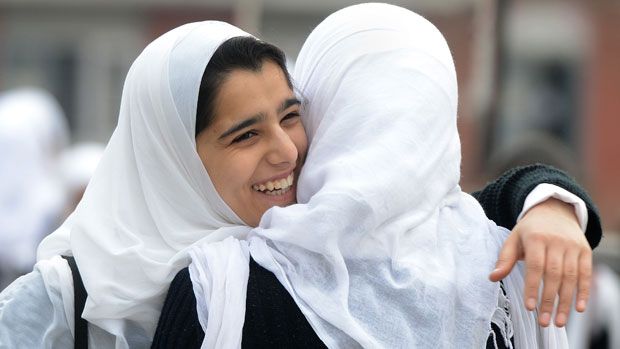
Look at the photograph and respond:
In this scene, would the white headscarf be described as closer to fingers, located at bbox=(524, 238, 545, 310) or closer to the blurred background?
fingers, located at bbox=(524, 238, 545, 310)

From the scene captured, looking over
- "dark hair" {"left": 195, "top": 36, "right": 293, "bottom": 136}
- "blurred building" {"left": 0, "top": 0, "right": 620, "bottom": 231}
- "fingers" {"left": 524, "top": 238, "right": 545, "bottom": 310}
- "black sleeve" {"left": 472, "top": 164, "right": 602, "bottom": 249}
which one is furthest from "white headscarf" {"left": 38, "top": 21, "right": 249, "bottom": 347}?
"blurred building" {"left": 0, "top": 0, "right": 620, "bottom": 231}

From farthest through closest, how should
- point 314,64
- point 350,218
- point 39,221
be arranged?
1. point 39,221
2. point 314,64
3. point 350,218

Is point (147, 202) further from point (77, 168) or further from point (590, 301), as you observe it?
point (77, 168)

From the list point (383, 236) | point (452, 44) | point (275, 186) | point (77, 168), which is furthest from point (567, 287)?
point (452, 44)

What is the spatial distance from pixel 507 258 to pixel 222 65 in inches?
Answer: 27.3

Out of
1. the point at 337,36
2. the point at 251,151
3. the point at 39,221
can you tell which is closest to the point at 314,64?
the point at 337,36

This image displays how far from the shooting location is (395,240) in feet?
7.75

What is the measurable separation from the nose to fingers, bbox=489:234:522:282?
465 mm

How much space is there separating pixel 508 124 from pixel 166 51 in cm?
1297

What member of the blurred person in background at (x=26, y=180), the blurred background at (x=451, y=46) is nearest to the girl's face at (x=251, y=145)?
the blurred person in background at (x=26, y=180)

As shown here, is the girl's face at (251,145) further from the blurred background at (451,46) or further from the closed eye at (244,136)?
the blurred background at (451,46)

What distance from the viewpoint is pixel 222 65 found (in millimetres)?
2574

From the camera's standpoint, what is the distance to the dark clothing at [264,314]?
7.67ft

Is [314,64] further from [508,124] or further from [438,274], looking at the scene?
[508,124]
